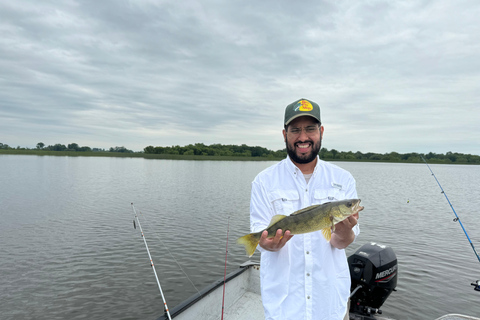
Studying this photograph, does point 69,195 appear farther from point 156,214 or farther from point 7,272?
point 7,272

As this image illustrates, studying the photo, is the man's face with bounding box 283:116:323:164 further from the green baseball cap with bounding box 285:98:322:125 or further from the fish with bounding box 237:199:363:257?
the fish with bounding box 237:199:363:257

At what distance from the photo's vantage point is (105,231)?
45.5 ft

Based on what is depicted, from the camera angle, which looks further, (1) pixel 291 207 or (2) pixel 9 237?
(2) pixel 9 237

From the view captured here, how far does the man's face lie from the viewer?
2672 mm

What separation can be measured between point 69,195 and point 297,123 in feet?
81.9

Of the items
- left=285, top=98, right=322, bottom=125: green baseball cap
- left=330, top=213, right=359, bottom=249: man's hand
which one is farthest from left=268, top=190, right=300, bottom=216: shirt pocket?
left=285, top=98, right=322, bottom=125: green baseball cap

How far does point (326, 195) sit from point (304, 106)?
0.88 meters

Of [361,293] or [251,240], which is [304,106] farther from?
[361,293]

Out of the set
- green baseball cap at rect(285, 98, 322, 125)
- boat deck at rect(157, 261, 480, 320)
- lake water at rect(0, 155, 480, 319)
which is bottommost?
lake water at rect(0, 155, 480, 319)

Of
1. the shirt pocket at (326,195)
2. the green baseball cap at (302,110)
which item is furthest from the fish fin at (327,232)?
the green baseball cap at (302,110)

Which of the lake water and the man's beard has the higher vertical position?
the man's beard

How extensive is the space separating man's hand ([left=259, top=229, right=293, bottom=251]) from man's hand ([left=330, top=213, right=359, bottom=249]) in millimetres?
456

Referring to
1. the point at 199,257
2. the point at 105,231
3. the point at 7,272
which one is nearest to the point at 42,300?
the point at 7,272

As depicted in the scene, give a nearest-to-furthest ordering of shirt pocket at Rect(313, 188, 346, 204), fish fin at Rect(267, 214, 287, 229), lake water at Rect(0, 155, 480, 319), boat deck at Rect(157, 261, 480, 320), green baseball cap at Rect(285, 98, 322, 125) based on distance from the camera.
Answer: fish fin at Rect(267, 214, 287, 229) → green baseball cap at Rect(285, 98, 322, 125) → shirt pocket at Rect(313, 188, 346, 204) → boat deck at Rect(157, 261, 480, 320) → lake water at Rect(0, 155, 480, 319)
